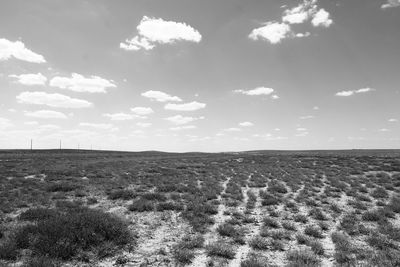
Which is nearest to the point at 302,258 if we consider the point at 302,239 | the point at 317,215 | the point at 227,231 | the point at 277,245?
the point at 277,245

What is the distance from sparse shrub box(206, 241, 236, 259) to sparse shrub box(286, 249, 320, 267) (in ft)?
5.38

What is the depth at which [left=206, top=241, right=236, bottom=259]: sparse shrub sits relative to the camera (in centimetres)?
880

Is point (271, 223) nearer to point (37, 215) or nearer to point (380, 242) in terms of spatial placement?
point (380, 242)

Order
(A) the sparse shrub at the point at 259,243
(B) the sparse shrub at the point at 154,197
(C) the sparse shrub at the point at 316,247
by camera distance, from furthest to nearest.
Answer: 1. (B) the sparse shrub at the point at 154,197
2. (A) the sparse shrub at the point at 259,243
3. (C) the sparse shrub at the point at 316,247

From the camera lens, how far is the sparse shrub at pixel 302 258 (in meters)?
8.06

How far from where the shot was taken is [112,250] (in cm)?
887

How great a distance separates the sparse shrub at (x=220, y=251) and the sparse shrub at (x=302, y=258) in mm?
1639

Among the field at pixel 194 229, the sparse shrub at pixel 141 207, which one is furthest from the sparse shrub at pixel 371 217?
the sparse shrub at pixel 141 207

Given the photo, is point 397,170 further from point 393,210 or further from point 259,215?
point 259,215

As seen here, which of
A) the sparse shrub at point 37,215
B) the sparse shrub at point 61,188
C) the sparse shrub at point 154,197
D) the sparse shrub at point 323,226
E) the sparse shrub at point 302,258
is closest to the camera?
the sparse shrub at point 302,258

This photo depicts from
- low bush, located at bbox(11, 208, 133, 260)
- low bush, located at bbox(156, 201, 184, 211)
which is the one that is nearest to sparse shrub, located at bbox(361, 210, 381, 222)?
low bush, located at bbox(156, 201, 184, 211)

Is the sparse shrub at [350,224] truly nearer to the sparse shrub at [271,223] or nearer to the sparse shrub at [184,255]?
the sparse shrub at [271,223]

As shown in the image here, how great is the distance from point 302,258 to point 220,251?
2.34 m

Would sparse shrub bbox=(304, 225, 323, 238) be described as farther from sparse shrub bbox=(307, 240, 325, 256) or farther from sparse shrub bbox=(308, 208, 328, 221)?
sparse shrub bbox=(308, 208, 328, 221)
